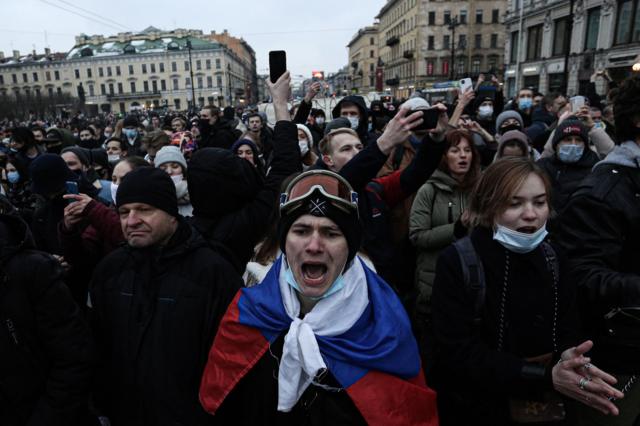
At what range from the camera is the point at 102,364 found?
2.40 m

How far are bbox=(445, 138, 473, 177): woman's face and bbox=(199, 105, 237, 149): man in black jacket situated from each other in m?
5.53

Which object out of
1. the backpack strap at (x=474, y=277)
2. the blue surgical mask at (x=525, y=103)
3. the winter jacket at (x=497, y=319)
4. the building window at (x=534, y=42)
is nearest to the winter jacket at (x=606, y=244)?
the winter jacket at (x=497, y=319)

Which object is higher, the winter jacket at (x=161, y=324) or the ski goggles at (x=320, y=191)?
the ski goggles at (x=320, y=191)

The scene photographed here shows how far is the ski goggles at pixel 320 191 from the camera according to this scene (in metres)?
1.90

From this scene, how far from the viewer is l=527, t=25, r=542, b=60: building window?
125 feet

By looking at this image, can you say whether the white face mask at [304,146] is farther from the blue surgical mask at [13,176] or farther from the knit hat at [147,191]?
the blue surgical mask at [13,176]

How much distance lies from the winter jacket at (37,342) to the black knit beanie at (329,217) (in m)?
1.23

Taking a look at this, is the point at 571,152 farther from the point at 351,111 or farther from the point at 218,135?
the point at 218,135

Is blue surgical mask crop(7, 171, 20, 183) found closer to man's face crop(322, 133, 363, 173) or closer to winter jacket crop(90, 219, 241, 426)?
winter jacket crop(90, 219, 241, 426)

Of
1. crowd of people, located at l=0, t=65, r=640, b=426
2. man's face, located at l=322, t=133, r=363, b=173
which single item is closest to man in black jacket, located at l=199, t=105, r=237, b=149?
man's face, located at l=322, t=133, r=363, b=173

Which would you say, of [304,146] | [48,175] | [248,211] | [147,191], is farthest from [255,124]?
[147,191]

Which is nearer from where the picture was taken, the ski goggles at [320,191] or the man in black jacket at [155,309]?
the ski goggles at [320,191]

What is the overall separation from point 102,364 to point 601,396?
2483mm

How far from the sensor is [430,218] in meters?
3.63
